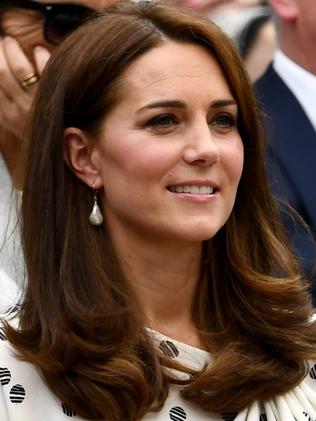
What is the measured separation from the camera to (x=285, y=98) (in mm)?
4762

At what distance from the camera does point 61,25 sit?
4.27 metres

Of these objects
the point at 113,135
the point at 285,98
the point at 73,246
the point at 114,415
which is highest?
the point at 113,135

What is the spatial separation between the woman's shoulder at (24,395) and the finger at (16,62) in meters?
1.32

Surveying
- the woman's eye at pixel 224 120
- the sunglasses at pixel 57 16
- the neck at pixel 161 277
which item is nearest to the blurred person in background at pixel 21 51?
the sunglasses at pixel 57 16

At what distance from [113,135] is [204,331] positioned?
57 centimetres

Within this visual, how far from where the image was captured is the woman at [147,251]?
3.27 meters

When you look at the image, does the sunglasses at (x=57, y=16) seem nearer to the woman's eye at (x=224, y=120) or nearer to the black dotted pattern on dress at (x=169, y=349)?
the woman's eye at (x=224, y=120)

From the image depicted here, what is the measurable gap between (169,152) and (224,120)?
23 centimetres

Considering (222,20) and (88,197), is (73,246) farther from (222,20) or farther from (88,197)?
(222,20)

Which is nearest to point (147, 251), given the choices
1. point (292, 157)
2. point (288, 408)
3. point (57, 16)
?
point (288, 408)

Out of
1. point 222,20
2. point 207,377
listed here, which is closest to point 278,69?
point 222,20

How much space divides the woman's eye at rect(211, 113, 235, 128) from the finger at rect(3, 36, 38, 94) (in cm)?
110

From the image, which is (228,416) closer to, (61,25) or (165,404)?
(165,404)

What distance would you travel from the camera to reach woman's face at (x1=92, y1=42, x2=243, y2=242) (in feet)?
10.9
